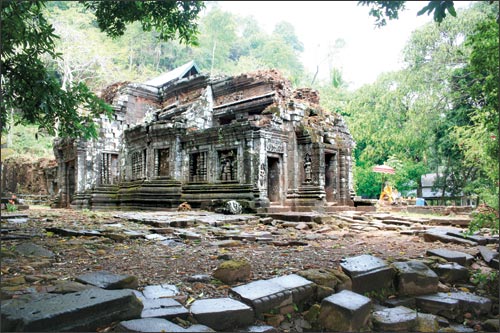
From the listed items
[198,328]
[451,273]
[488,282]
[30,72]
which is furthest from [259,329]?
[30,72]

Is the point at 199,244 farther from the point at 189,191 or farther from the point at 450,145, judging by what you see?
the point at 450,145

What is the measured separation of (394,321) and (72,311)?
10.6 feet

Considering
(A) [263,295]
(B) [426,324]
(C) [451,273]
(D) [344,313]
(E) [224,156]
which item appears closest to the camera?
(D) [344,313]

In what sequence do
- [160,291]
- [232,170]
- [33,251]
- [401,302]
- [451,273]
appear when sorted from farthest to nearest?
[232,170] → [451,273] → [33,251] → [401,302] → [160,291]

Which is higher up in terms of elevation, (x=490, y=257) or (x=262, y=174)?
(x=262, y=174)

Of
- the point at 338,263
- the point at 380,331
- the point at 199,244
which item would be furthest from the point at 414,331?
the point at 199,244

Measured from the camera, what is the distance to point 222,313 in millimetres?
3297

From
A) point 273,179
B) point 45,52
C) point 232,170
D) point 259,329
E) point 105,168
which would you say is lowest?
point 259,329

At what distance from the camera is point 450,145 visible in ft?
68.8

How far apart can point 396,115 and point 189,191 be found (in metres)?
14.5

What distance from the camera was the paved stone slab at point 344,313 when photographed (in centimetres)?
356

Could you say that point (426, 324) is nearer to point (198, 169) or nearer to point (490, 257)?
point (490, 257)

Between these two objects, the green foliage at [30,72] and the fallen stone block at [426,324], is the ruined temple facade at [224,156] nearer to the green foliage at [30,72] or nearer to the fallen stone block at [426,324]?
the green foliage at [30,72]

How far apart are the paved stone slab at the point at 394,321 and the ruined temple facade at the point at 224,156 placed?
28.9 feet
